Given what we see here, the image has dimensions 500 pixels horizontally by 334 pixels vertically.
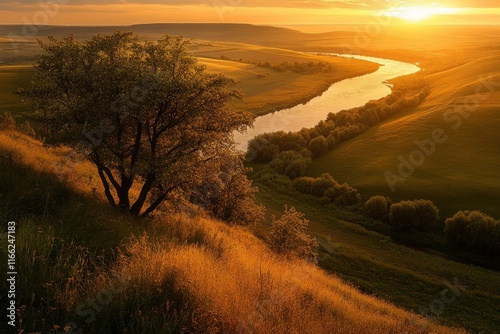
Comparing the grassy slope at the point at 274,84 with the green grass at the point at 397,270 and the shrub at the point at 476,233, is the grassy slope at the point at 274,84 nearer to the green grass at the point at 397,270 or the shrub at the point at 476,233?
the green grass at the point at 397,270

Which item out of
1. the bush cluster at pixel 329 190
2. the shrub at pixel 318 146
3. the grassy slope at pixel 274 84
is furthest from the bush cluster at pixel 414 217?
the grassy slope at pixel 274 84

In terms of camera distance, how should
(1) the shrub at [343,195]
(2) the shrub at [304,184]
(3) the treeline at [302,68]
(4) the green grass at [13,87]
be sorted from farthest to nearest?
(3) the treeline at [302,68]
(4) the green grass at [13,87]
(2) the shrub at [304,184]
(1) the shrub at [343,195]

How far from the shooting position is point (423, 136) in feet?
267

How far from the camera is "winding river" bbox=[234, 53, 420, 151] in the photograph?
97387 mm

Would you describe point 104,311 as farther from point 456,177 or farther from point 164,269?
point 456,177

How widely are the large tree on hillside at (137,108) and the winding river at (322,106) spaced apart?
53982mm

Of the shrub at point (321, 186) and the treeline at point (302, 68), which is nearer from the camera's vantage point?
the shrub at point (321, 186)

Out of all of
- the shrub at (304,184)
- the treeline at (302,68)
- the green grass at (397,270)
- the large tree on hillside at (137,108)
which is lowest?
the green grass at (397,270)

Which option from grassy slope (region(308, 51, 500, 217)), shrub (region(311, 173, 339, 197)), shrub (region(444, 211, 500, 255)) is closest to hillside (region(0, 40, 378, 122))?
shrub (region(311, 173, 339, 197))

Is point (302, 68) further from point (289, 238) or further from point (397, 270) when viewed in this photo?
point (289, 238)

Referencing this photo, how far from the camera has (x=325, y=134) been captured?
3339 inches

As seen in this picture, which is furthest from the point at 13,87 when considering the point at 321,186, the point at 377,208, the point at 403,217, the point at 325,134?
the point at 403,217

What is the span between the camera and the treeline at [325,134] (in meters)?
76.0

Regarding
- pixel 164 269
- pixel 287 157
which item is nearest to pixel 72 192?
pixel 164 269
